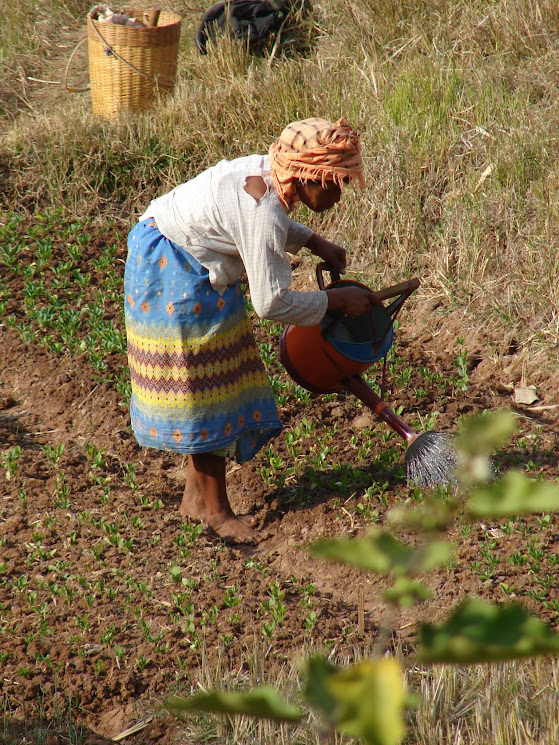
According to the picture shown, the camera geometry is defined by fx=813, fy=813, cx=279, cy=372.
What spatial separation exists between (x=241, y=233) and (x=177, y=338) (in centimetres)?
49

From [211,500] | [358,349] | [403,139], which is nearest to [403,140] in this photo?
[403,139]

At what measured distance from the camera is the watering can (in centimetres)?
305

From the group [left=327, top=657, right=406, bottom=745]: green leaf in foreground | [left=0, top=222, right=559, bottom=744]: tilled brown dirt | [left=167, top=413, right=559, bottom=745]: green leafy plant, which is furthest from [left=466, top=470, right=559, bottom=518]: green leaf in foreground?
[left=0, top=222, right=559, bottom=744]: tilled brown dirt

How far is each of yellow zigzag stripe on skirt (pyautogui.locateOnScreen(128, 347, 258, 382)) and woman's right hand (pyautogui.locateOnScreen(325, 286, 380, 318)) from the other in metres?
0.44

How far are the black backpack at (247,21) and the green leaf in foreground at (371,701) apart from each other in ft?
21.1

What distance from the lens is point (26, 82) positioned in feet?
25.8

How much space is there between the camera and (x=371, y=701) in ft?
2.04

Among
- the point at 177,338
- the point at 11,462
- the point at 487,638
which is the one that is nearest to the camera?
the point at 487,638

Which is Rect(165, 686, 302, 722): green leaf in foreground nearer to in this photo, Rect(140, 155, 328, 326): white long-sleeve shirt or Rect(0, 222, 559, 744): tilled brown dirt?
Rect(0, 222, 559, 744): tilled brown dirt

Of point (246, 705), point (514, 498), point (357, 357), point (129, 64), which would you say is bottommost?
point (357, 357)

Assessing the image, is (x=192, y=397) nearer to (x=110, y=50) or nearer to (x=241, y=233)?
(x=241, y=233)

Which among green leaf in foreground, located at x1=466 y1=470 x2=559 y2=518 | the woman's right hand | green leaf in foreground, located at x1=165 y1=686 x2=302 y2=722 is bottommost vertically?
the woman's right hand

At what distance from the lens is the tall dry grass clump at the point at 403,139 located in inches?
176

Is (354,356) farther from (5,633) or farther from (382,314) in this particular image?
(5,633)
